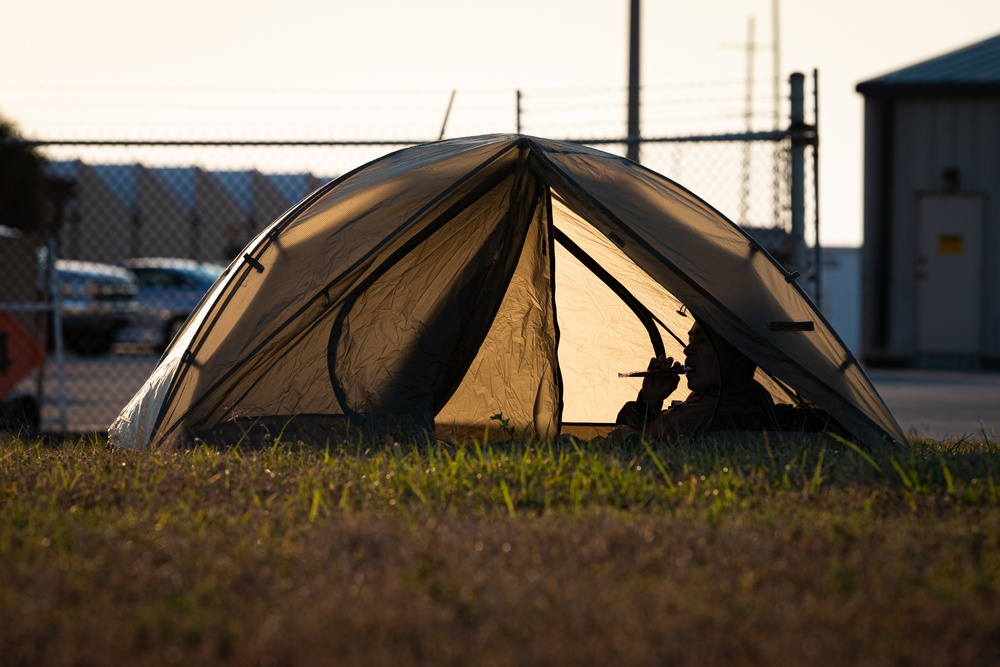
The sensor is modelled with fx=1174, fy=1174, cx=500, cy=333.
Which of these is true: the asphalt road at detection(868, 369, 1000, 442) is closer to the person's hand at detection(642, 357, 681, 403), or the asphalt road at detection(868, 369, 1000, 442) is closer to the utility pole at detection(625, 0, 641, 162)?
the person's hand at detection(642, 357, 681, 403)

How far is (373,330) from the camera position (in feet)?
20.3

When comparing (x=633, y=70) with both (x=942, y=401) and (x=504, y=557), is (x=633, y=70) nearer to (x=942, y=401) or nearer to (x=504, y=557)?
(x=942, y=401)

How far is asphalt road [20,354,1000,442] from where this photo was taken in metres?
8.47

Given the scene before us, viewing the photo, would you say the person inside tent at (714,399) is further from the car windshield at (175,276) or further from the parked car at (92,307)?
the car windshield at (175,276)

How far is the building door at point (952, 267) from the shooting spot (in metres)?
14.8

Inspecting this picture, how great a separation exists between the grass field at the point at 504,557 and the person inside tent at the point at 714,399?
0.51 m

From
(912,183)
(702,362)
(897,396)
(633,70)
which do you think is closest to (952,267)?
(912,183)

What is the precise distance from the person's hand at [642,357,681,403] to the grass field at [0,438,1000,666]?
1161mm

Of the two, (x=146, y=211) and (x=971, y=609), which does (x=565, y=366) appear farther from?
(x=146, y=211)

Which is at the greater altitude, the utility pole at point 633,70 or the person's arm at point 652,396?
the utility pole at point 633,70

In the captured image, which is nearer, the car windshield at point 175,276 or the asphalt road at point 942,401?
the asphalt road at point 942,401

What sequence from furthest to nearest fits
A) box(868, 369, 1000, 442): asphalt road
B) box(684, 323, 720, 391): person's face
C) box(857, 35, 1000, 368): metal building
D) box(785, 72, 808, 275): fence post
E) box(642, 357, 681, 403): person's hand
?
box(857, 35, 1000, 368): metal building < box(868, 369, 1000, 442): asphalt road < box(785, 72, 808, 275): fence post < box(642, 357, 681, 403): person's hand < box(684, 323, 720, 391): person's face

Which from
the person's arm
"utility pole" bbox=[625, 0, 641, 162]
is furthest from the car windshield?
the person's arm

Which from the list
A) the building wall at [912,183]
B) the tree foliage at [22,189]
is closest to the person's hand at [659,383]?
the building wall at [912,183]
